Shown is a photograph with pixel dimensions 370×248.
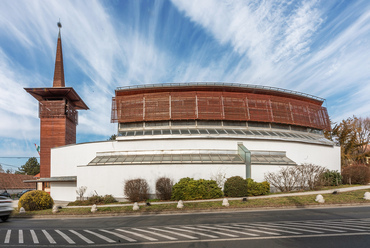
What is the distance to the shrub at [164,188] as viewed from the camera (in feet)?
64.6

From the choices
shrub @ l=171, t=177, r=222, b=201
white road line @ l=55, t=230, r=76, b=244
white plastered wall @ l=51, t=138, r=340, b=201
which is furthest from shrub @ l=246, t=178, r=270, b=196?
white road line @ l=55, t=230, r=76, b=244

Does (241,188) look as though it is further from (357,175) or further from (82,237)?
(357,175)

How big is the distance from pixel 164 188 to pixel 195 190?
2.57m

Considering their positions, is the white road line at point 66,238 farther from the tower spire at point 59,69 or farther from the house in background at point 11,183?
the house in background at point 11,183

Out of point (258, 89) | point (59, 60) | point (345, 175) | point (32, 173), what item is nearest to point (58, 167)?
point (59, 60)

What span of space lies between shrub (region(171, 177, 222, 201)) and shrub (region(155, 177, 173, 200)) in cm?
48

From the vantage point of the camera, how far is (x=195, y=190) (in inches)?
765

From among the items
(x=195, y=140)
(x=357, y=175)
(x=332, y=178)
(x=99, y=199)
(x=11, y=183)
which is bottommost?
(x=11, y=183)

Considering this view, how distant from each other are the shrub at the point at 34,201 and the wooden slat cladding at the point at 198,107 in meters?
11.8

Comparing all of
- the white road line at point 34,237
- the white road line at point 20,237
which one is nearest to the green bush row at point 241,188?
the white road line at point 34,237

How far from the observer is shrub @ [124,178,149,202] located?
1920 centimetres

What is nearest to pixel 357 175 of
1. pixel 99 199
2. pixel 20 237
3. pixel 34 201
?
pixel 99 199

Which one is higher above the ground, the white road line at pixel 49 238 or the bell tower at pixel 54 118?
the bell tower at pixel 54 118

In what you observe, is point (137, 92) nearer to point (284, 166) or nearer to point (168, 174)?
point (168, 174)
